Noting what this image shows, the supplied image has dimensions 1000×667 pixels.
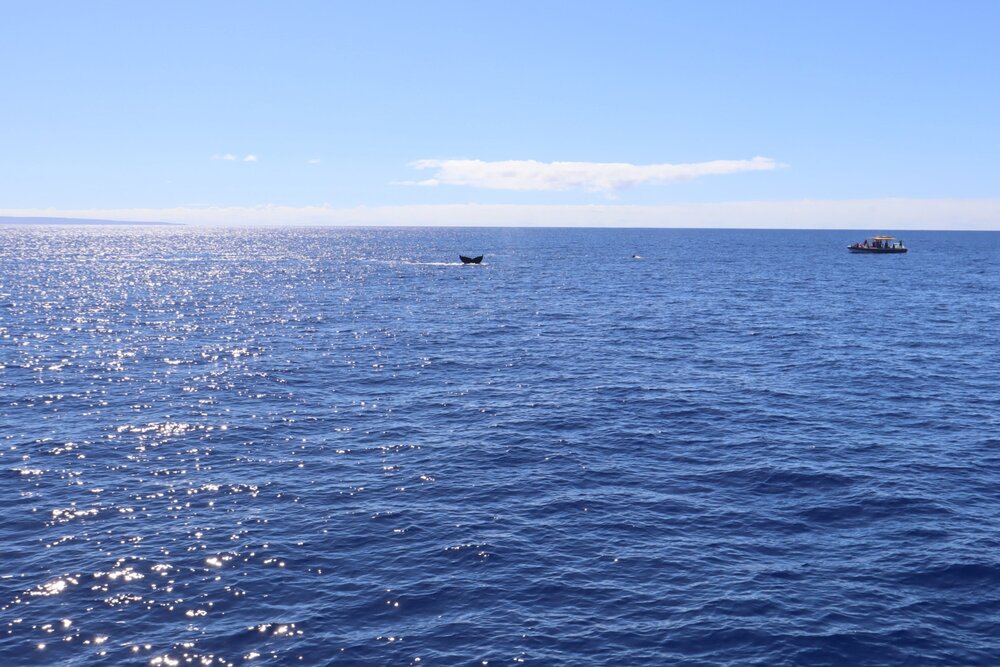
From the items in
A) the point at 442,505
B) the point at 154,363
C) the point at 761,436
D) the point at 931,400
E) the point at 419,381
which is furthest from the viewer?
the point at 154,363

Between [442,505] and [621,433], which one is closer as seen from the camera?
[442,505]

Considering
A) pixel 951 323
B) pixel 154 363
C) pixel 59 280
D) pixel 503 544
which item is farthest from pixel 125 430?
pixel 59 280

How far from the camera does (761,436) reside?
162ft

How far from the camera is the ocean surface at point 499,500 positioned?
89.7 feet

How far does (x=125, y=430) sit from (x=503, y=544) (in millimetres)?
30814

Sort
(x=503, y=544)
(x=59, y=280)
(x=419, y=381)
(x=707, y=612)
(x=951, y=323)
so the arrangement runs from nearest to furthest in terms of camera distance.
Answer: (x=707, y=612), (x=503, y=544), (x=419, y=381), (x=951, y=323), (x=59, y=280)

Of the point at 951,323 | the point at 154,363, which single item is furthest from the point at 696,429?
the point at 951,323

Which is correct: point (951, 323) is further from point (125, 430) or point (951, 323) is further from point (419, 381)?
point (125, 430)

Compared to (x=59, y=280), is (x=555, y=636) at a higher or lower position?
lower

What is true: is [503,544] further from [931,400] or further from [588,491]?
[931,400]

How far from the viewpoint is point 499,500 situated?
3947 cm

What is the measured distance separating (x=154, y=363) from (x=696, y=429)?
2081 inches

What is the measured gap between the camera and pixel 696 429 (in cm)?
5138

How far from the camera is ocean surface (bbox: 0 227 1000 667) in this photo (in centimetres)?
2734
